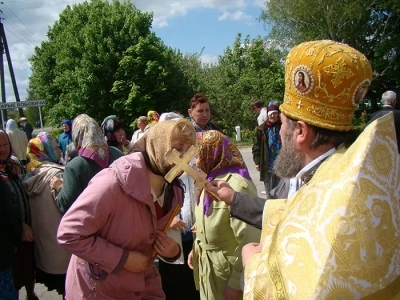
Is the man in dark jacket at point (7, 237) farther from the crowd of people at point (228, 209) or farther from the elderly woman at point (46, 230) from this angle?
the elderly woman at point (46, 230)

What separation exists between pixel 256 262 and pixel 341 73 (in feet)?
2.59

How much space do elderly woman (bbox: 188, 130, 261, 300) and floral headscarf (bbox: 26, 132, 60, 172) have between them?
2.16 metres

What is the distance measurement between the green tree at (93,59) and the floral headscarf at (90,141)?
25.5m

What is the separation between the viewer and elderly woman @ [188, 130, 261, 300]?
9.05 feet

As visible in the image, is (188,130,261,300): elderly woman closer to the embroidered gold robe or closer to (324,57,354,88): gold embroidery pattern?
(324,57,354,88): gold embroidery pattern

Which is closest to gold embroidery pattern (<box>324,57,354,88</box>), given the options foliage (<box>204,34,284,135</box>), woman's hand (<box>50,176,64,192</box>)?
woman's hand (<box>50,176,64,192</box>)

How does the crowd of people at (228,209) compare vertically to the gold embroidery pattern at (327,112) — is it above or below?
below

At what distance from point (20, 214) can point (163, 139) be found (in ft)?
7.08

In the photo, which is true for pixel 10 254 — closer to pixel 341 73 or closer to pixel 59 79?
pixel 341 73

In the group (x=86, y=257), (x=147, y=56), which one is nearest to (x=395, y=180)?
(x=86, y=257)

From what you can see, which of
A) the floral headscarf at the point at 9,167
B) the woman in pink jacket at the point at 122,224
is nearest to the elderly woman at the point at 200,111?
the floral headscarf at the point at 9,167

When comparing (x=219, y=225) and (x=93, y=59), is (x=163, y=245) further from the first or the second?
(x=93, y=59)

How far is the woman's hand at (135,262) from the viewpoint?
2.21 metres

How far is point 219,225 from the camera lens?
2.78 metres
